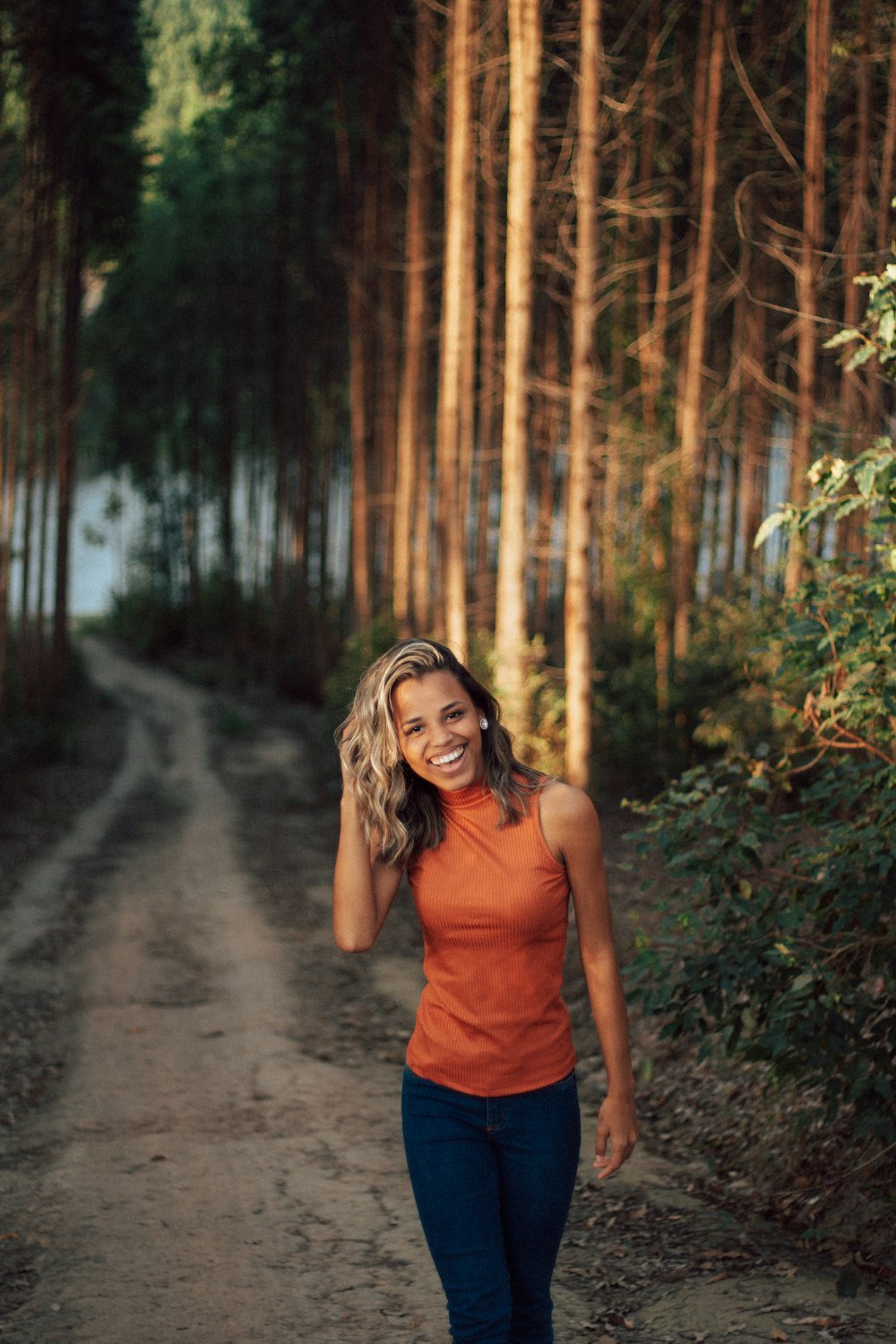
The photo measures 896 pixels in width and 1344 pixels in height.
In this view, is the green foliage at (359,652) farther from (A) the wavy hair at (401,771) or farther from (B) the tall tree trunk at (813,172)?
(A) the wavy hair at (401,771)

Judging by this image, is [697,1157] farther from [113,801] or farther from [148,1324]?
[113,801]

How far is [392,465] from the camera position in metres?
23.8

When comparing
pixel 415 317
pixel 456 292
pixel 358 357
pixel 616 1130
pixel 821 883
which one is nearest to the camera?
pixel 616 1130

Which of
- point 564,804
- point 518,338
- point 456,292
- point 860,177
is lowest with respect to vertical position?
point 564,804

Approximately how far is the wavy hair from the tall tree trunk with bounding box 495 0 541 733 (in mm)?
9792

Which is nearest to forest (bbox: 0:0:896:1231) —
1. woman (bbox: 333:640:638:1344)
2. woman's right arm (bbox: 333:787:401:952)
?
woman (bbox: 333:640:638:1344)

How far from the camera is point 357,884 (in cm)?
299

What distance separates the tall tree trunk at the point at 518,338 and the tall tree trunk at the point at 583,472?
A: 97 cm

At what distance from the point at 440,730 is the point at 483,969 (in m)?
0.54

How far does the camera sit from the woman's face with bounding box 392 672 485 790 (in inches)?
115

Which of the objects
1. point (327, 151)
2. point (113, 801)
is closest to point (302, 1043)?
point (113, 801)

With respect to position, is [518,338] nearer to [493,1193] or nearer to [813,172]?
[813,172]

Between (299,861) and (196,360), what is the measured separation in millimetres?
27304

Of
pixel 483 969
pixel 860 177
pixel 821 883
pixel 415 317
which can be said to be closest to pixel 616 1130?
pixel 483 969
